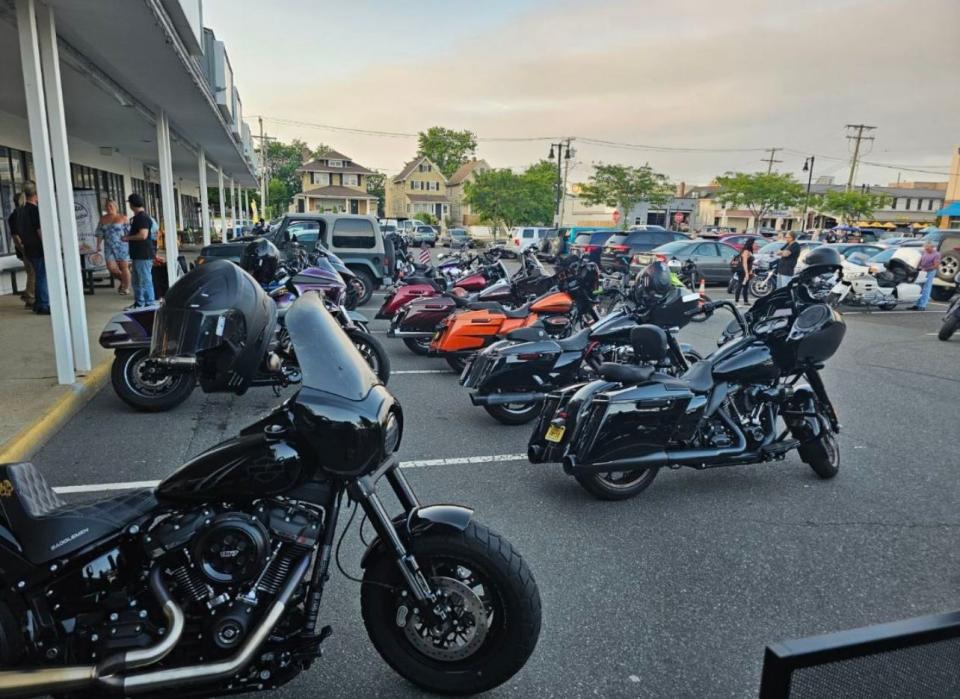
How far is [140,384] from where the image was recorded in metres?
5.90

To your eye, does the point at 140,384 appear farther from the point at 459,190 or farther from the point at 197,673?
the point at 459,190

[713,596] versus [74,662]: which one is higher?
[74,662]

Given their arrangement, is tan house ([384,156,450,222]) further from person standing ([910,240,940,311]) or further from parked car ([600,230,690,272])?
person standing ([910,240,940,311])

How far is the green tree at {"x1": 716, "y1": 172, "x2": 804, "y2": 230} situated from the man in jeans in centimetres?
5822

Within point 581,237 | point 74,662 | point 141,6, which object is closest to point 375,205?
point 581,237

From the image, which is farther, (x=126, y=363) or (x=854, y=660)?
(x=126, y=363)

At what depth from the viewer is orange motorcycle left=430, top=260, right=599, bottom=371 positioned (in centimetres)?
730

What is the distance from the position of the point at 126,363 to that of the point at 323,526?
179 inches

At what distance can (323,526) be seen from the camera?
88.1 inches

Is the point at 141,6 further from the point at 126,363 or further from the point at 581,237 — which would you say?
the point at 581,237

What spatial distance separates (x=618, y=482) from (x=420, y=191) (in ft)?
263

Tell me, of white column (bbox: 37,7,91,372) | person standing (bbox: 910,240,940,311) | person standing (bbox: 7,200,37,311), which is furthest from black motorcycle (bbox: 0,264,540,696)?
person standing (bbox: 910,240,940,311)

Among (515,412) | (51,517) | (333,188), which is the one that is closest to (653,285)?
(515,412)

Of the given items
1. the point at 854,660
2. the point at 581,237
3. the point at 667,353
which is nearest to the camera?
the point at 854,660
